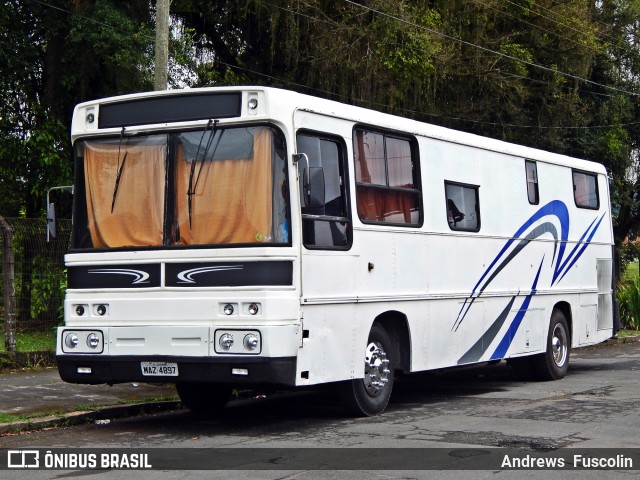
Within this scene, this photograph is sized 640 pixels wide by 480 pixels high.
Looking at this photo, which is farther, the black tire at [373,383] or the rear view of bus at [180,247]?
the black tire at [373,383]

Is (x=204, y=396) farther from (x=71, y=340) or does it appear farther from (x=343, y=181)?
(x=343, y=181)

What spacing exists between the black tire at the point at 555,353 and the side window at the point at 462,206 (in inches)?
117

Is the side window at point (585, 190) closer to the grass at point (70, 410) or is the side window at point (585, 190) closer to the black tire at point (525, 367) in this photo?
the black tire at point (525, 367)

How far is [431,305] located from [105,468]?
538 centimetres

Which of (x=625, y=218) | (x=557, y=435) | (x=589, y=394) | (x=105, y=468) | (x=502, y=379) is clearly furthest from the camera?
(x=625, y=218)

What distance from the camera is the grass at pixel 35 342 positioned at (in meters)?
16.0

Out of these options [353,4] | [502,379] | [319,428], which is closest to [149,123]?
[319,428]

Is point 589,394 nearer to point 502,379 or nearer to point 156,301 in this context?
point 502,379

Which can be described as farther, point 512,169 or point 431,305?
point 512,169

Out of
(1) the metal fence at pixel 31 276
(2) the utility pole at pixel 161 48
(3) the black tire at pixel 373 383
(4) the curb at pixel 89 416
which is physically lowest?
(4) the curb at pixel 89 416

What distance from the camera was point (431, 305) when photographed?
1326 cm

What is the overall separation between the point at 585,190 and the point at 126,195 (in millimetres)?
9414

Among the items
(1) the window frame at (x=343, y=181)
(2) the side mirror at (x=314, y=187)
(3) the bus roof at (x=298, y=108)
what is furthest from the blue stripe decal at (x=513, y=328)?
(2) the side mirror at (x=314, y=187)

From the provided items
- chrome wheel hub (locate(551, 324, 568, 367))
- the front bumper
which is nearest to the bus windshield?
the front bumper
